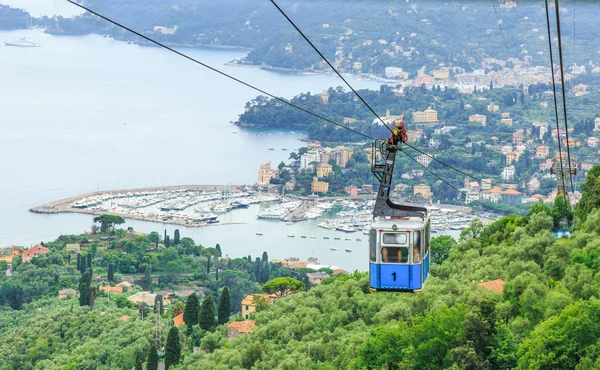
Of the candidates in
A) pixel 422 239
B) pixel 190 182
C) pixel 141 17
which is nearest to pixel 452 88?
pixel 190 182

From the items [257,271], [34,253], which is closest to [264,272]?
[257,271]

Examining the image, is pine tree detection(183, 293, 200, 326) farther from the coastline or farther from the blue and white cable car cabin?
the coastline


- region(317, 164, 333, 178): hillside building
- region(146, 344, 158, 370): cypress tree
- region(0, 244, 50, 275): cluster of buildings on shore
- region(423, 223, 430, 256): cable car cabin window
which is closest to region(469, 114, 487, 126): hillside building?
region(317, 164, 333, 178): hillside building

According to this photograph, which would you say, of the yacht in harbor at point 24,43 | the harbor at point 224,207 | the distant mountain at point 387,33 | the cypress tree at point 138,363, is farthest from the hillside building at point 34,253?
the yacht in harbor at point 24,43

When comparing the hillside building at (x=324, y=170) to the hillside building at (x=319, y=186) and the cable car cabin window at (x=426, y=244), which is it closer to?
the hillside building at (x=319, y=186)

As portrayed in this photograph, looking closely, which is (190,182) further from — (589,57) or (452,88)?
(589,57)

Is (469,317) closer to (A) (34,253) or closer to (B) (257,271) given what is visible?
(B) (257,271)
